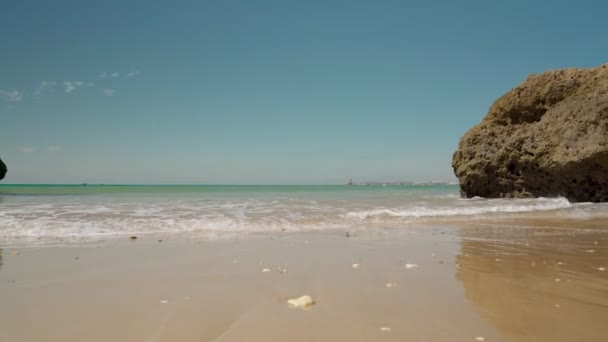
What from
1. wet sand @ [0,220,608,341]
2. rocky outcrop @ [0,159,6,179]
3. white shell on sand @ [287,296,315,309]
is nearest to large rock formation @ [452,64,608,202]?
wet sand @ [0,220,608,341]

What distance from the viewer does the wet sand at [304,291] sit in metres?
2.73

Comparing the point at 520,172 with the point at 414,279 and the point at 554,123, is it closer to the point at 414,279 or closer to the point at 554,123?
the point at 554,123

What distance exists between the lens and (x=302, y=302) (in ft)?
10.9

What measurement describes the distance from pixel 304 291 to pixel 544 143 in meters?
20.2

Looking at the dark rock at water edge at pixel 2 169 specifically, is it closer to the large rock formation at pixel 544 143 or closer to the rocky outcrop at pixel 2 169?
the rocky outcrop at pixel 2 169

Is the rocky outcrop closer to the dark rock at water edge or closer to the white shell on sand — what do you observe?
the dark rock at water edge

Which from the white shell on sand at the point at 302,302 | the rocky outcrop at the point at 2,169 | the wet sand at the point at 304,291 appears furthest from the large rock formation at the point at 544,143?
the rocky outcrop at the point at 2,169

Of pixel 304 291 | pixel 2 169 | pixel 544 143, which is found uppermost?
pixel 544 143

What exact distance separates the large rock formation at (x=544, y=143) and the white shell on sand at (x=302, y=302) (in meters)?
18.6

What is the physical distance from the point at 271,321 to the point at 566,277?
3425mm

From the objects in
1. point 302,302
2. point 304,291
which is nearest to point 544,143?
point 304,291

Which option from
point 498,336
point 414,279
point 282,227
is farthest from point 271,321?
point 282,227

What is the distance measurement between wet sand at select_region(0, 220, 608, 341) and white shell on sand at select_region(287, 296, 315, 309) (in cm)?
8

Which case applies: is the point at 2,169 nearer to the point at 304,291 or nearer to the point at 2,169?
the point at 2,169
